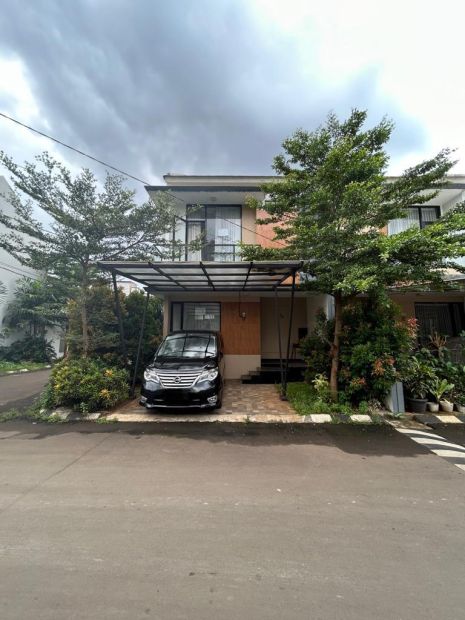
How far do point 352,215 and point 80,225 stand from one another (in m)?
6.27

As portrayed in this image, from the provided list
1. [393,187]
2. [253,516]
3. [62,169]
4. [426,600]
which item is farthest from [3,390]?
[393,187]

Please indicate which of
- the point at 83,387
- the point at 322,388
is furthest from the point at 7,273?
the point at 322,388

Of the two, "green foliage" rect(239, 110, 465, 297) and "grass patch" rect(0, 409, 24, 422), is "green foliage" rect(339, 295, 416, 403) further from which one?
"grass patch" rect(0, 409, 24, 422)

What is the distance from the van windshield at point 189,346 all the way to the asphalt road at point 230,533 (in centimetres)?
279

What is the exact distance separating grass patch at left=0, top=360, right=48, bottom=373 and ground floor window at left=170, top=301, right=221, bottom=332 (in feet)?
28.7

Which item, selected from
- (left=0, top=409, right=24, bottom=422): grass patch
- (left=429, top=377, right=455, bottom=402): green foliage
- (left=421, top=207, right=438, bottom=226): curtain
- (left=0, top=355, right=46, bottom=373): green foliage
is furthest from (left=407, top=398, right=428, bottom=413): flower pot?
(left=0, top=355, right=46, bottom=373): green foliage

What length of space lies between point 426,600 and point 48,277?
9.11 metres

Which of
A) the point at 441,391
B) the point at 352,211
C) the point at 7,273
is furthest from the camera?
the point at 7,273

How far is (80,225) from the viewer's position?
7289 millimetres

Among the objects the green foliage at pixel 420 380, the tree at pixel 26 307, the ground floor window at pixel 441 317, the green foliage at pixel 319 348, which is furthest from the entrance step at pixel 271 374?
the tree at pixel 26 307

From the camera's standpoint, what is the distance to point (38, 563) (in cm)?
222

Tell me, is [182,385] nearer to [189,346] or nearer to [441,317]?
[189,346]

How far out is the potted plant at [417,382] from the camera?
257 inches

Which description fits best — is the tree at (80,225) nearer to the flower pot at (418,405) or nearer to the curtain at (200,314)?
the curtain at (200,314)
